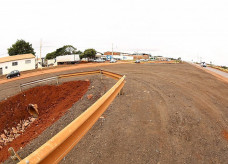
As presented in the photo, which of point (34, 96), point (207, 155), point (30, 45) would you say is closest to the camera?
point (207, 155)

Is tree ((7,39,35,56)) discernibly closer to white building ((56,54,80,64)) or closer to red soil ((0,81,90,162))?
white building ((56,54,80,64))

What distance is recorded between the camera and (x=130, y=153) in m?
3.24

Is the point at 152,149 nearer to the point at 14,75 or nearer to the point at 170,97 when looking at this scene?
the point at 170,97

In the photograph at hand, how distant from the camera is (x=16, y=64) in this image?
35844 mm

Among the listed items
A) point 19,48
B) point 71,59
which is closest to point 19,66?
point 71,59

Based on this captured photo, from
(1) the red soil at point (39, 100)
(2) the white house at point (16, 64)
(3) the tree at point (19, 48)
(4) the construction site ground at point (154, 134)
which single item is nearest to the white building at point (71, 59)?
(2) the white house at point (16, 64)

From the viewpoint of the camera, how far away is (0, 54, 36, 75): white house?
1366 inches

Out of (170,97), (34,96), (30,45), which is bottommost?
(34,96)

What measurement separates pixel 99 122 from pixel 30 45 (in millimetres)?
64171

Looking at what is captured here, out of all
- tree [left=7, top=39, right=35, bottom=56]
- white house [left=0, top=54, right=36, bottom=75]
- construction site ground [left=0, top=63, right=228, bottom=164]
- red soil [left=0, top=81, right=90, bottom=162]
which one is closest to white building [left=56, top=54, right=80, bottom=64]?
white house [left=0, top=54, right=36, bottom=75]

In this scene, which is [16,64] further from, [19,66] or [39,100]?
[39,100]

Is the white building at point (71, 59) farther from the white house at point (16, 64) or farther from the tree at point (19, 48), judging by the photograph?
the tree at point (19, 48)

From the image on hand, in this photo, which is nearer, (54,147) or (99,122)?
(54,147)

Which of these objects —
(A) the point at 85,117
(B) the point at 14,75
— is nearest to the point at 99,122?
(A) the point at 85,117
